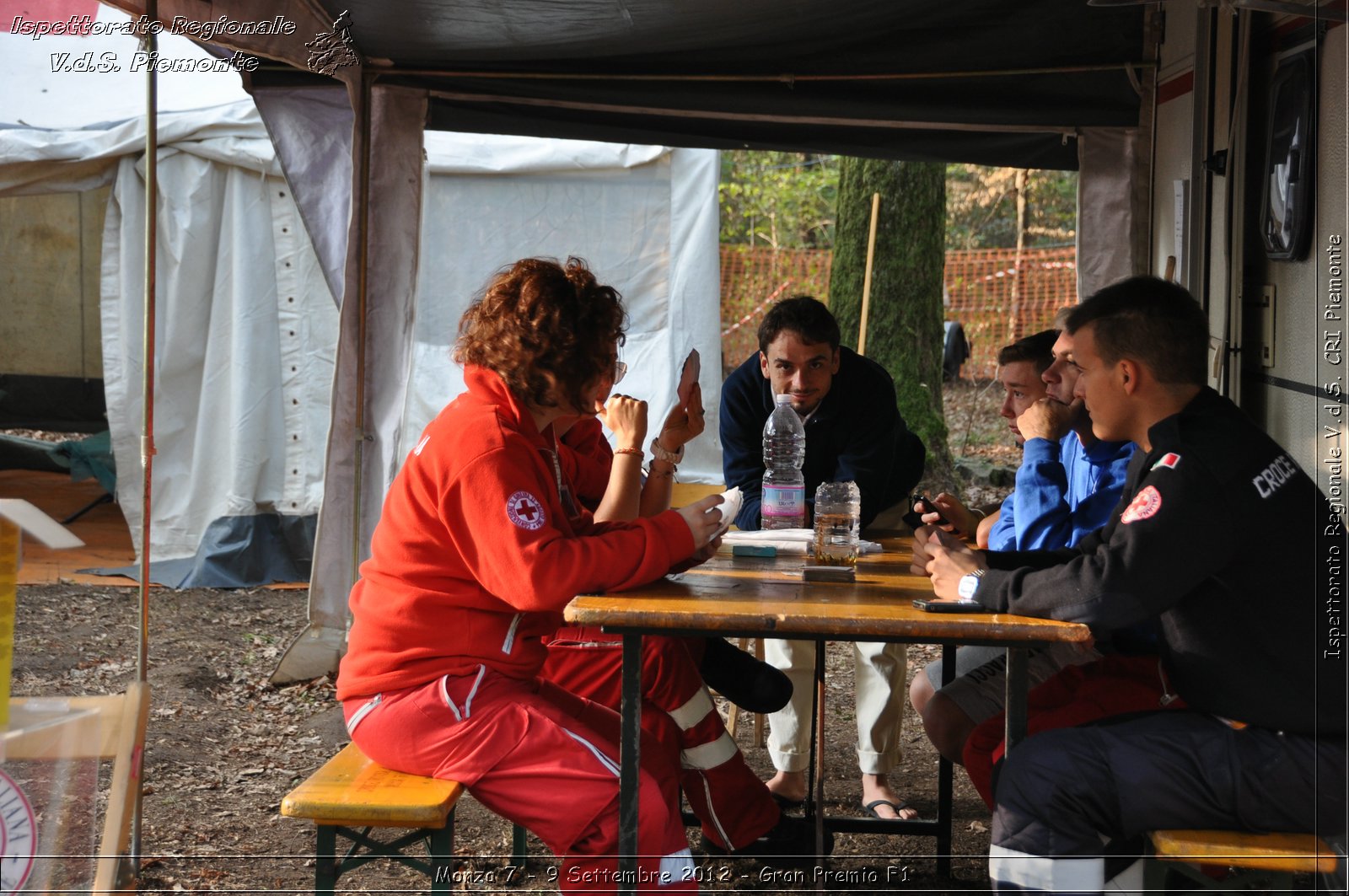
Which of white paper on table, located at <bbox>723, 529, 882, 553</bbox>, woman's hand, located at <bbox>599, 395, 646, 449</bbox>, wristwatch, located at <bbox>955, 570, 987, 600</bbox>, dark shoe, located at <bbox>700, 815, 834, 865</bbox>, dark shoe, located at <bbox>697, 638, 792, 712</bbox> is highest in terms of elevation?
woman's hand, located at <bbox>599, 395, 646, 449</bbox>

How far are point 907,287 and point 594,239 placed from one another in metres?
2.32

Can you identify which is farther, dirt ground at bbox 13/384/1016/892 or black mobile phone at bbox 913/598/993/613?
dirt ground at bbox 13/384/1016/892

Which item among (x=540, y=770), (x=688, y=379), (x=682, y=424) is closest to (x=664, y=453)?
(x=682, y=424)

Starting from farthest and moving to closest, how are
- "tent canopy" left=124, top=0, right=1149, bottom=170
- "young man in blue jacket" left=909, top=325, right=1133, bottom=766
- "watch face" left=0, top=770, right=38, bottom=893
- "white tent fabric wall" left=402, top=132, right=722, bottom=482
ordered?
"white tent fabric wall" left=402, top=132, right=722, bottom=482, "tent canopy" left=124, top=0, right=1149, bottom=170, "young man in blue jacket" left=909, top=325, right=1133, bottom=766, "watch face" left=0, top=770, right=38, bottom=893

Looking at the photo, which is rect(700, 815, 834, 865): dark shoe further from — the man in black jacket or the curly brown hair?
the curly brown hair

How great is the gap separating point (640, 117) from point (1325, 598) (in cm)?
352

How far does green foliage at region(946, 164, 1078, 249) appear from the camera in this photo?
65.8 ft

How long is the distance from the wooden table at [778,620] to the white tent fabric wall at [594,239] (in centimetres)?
524

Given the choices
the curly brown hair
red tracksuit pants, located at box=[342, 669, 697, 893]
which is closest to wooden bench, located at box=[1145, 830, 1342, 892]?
red tracksuit pants, located at box=[342, 669, 697, 893]

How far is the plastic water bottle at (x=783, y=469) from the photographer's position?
3.36 m

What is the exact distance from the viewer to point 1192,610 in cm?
227

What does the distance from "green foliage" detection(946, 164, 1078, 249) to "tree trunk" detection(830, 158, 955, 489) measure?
457 inches

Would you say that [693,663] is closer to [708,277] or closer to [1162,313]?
[1162,313]

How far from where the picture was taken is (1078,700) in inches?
113
